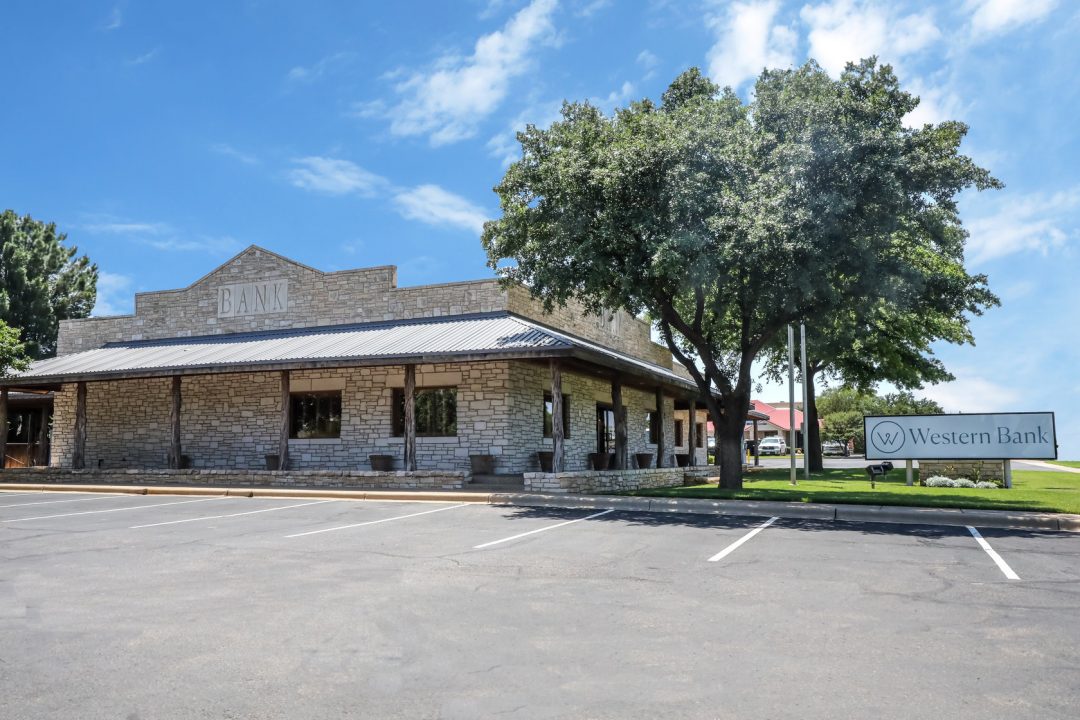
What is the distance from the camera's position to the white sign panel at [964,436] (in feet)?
71.1

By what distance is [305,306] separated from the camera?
2564cm

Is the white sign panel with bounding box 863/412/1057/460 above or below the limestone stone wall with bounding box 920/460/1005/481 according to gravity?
above

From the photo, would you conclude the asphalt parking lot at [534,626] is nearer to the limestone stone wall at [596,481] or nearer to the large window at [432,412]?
the limestone stone wall at [596,481]

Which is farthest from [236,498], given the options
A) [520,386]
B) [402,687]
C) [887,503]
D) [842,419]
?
[842,419]

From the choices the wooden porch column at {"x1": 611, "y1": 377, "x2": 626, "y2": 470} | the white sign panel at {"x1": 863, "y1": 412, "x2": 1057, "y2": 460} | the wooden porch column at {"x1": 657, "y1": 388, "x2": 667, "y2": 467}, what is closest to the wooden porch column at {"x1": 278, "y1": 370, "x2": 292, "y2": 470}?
the wooden porch column at {"x1": 611, "y1": 377, "x2": 626, "y2": 470}

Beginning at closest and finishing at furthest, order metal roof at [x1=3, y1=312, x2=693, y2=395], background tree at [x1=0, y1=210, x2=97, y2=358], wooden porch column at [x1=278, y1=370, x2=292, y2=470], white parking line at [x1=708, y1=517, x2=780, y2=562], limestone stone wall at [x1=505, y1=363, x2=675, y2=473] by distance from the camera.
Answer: white parking line at [x1=708, y1=517, x2=780, y2=562]
metal roof at [x1=3, y1=312, x2=693, y2=395]
limestone stone wall at [x1=505, y1=363, x2=675, y2=473]
wooden porch column at [x1=278, y1=370, x2=292, y2=470]
background tree at [x1=0, y1=210, x2=97, y2=358]

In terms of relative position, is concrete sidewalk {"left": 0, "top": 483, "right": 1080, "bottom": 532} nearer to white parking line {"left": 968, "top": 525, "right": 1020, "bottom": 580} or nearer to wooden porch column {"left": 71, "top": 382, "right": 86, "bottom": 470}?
white parking line {"left": 968, "top": 525, "right": 1020, "bottom": 580}

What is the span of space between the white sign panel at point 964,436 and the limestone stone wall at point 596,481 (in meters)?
6.19

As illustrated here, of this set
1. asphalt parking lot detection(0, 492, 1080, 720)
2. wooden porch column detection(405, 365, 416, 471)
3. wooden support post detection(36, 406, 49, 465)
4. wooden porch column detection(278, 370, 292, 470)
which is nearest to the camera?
asphalt parking lot detection(0, 492, 1080, 720)

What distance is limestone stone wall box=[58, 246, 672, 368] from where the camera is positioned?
2389cm

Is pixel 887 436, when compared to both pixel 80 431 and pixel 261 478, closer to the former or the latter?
pixel 261 478

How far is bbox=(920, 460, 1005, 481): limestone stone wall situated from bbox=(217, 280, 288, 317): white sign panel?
2068cm

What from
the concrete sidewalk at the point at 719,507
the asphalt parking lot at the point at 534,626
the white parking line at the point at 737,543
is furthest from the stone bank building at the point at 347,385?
the asphalt parking lot at the point at 534,626

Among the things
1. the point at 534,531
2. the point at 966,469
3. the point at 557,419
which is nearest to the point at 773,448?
the point at 966,469
